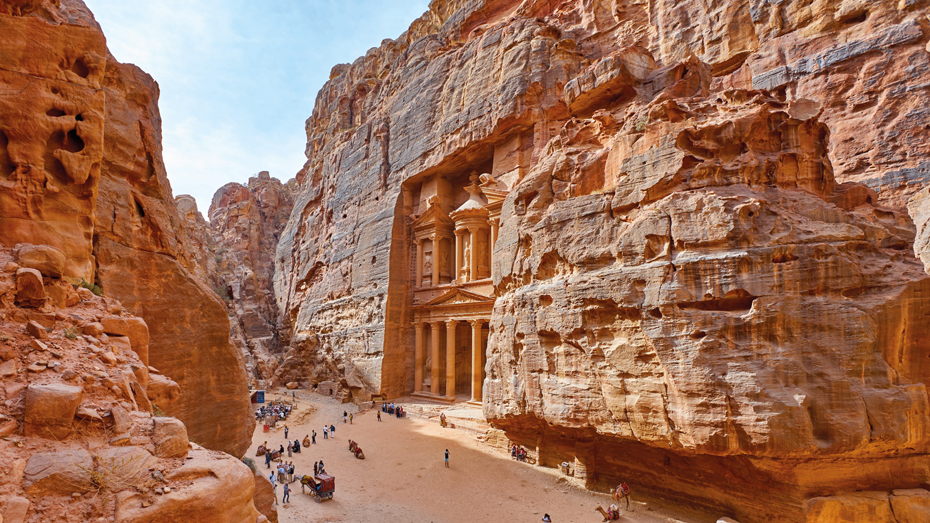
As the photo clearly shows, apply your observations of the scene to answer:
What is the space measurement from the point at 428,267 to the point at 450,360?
7.15m

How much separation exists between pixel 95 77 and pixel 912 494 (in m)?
16.6

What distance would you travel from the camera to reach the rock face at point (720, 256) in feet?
31.7

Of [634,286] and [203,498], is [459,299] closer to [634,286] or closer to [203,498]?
[634,286]

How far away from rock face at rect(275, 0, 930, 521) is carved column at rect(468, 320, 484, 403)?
0.55ft

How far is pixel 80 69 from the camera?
6.27m

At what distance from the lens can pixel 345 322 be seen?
113ft

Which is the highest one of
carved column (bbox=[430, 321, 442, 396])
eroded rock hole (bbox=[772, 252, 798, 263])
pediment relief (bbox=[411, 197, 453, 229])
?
pediment relief (bbox=[411, 197, 453, 229])

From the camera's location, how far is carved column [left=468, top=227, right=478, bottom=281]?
2873cm

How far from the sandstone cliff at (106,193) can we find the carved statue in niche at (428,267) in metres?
21.8

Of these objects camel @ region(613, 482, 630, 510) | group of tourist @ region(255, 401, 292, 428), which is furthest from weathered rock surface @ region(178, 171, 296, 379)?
camel @ region(613, 482, 630, 510)

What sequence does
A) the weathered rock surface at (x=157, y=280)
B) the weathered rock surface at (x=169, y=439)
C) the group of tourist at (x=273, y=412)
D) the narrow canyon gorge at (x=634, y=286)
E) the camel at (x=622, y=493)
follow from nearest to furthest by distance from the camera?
1. the weathered rock surface at (x=169, y=439)
2. the narrow canyon gorge at (x=634, y=286)
3. the weathered rock surface at (x=157, y=280)
4. the camel at (x=622, y=493)
5. the group of tourist at (x=273, y=412)

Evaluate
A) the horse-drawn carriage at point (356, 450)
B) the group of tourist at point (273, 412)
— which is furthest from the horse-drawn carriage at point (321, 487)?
the group of tourist at point (273, 412)

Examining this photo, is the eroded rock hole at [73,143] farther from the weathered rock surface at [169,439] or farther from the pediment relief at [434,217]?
the pediment relief at [434,217]

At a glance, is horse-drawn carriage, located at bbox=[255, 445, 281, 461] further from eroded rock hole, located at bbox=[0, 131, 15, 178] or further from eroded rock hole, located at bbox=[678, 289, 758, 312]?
eroded rock hole, located at bbox=[678, 289, 758, 312]
